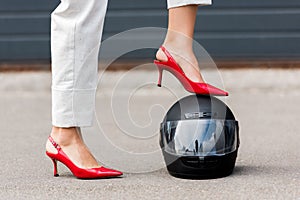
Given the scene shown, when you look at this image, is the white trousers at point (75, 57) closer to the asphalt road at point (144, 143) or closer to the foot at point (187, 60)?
the asphalt road at point (144, 143)

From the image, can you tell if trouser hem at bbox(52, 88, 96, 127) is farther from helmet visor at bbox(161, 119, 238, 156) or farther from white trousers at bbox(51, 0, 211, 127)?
helmet visor at bbox(161, 119, 238, 156)

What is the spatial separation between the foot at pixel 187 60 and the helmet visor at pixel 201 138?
0.19 meters

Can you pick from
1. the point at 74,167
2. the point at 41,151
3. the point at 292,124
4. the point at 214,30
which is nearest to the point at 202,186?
the point at 74,167

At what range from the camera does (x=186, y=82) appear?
306 cm

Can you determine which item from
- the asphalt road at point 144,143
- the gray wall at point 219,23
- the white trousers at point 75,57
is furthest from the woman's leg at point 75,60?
the gray wall at point 219,23

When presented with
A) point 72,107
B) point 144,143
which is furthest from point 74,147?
point 144,143

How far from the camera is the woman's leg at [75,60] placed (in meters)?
2.91

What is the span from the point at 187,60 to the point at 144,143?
933 millimetres

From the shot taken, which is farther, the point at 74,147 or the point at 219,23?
the point at 219,23

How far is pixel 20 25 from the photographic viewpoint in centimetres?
637

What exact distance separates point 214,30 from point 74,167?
11.6 ft

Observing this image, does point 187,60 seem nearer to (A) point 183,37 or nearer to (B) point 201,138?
(A) point 183,37


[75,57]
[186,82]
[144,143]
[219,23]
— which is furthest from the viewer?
[219,23]

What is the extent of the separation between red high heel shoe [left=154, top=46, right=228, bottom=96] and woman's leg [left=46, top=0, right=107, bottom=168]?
0.32m
